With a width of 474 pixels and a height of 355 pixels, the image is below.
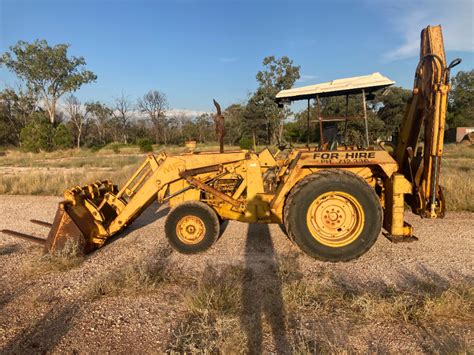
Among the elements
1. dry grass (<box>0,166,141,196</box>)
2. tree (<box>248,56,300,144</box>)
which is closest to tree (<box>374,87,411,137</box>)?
tree (<box>248,56,300,144</box>)

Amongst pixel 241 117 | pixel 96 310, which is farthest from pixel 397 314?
pixel 241 117

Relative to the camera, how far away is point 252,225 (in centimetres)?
656

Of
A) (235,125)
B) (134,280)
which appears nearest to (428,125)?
(134,280)

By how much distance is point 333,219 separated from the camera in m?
4.60

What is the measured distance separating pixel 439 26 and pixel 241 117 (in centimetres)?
3924

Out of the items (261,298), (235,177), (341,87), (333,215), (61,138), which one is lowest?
(261,298)

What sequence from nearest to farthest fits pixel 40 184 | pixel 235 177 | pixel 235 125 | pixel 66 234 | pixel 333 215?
pixel 333 215
pixel 66 234
pixel 235 177
pixel 40 184
pixel 235 125

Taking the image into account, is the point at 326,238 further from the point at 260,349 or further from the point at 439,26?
the point at 439,26

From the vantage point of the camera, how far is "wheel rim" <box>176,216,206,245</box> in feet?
16.5

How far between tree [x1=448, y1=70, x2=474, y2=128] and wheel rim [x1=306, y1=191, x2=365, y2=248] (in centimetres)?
5178

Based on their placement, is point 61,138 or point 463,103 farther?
point 463,103

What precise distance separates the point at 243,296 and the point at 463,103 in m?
58.6

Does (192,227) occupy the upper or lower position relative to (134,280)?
upper

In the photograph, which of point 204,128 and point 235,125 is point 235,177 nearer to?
point 235,125
